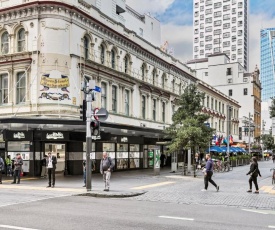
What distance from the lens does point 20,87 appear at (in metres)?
28.7

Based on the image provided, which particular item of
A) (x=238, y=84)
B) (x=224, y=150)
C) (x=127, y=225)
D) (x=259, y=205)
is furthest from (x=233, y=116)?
(x=127, y=225)

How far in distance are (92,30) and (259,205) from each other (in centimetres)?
2035

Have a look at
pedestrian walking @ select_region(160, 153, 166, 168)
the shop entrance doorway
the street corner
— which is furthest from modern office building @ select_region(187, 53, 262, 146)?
the street corner

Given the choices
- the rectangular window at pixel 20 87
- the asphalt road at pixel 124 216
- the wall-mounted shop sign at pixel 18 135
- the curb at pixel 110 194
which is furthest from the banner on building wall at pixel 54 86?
the asphalt road at pixel 124 216

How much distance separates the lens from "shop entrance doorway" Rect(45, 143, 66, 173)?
2895cm

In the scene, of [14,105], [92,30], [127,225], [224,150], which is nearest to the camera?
[127,225]

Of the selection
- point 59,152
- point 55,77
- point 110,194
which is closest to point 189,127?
point 59,152

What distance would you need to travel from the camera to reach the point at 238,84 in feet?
297

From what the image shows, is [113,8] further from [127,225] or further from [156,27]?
[127,225]

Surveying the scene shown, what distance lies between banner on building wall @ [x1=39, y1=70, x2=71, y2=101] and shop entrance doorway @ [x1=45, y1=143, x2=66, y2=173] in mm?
3729

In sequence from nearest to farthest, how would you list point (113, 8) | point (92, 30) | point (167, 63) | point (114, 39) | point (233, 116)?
point (92, 30) < point (114, 39) < point (113, 8) < point (167, 63) < point (233, 116)

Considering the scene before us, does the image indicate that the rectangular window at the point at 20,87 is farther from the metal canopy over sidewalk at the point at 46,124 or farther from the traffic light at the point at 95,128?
the traffic light at the point at 95,128

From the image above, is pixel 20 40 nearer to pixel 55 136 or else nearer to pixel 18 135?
pixel 18 135

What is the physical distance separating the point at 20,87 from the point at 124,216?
63.4 feet
